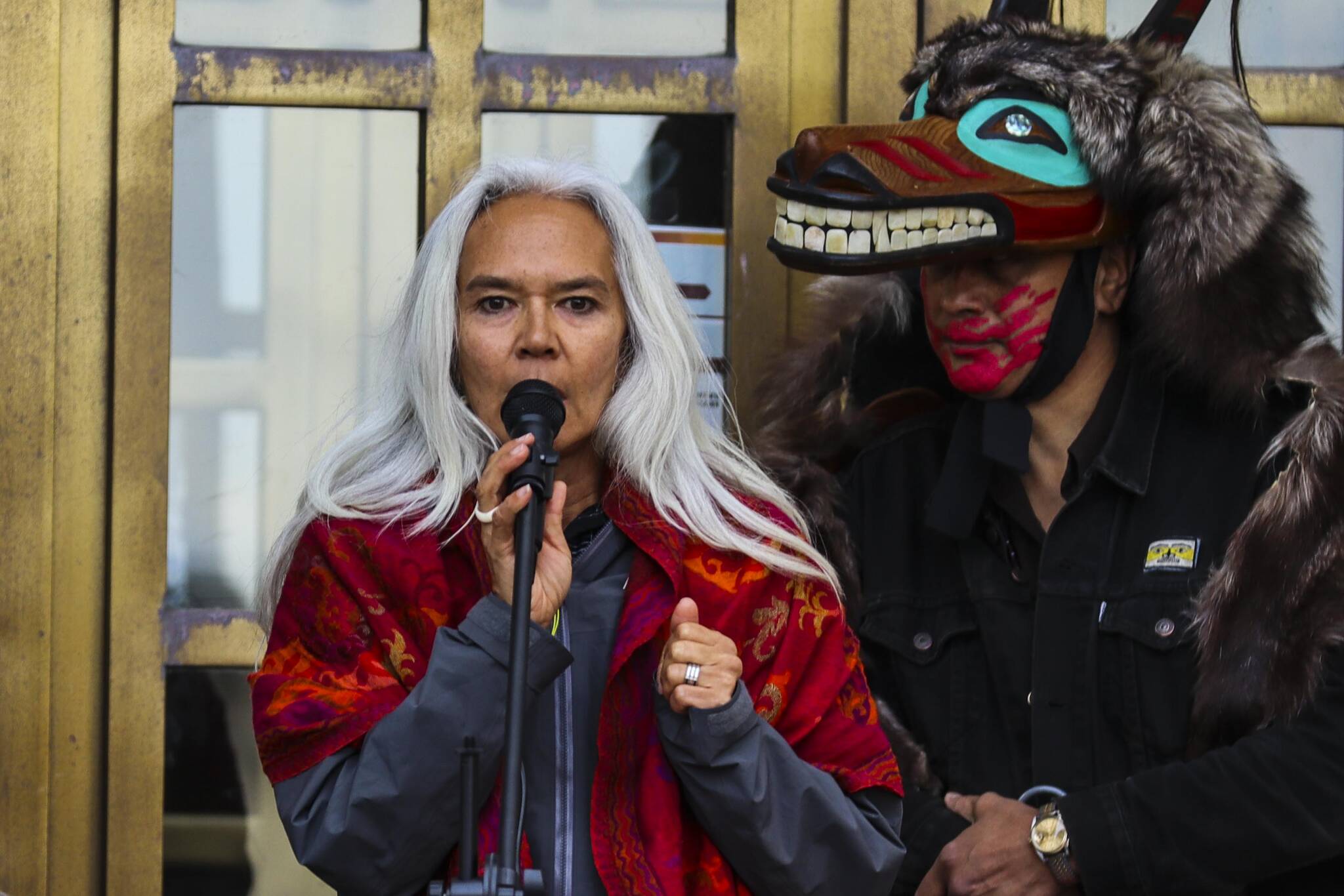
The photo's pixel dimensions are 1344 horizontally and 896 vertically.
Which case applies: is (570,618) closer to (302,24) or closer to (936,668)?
(936,668)

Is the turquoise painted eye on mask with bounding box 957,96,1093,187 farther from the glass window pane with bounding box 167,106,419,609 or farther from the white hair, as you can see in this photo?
the glass window pane with bounding box 167,106,419,609

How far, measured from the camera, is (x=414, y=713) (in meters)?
1.91

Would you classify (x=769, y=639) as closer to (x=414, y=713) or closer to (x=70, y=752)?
(x=414, y=713)

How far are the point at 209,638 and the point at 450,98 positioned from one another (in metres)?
1.02

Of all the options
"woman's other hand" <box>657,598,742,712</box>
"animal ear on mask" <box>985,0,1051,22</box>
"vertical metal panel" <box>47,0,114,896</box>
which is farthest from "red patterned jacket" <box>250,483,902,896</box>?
"animal ear on mask" <box>985,0,1051,22</box>

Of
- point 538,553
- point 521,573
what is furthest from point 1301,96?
point 521,573

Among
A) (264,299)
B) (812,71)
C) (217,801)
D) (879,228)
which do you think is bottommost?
(217,801)

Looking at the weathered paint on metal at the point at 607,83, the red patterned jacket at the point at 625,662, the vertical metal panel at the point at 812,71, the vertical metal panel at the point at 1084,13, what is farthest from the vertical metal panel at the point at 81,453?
the vertical metal panel at the point at 1084,13

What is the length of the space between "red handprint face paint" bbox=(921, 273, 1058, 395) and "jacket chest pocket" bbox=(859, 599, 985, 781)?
354 millimetres

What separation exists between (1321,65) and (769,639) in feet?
5.48

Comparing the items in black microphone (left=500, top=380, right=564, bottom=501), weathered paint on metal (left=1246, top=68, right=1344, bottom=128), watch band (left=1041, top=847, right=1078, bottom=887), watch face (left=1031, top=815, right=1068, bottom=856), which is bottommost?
watch band (left=1041, top=847, right=1078, bottom=887)

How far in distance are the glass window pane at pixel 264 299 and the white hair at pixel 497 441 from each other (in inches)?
25.3

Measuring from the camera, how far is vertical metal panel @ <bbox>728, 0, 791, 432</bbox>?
3004 mm

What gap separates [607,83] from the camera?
2.99 meters
